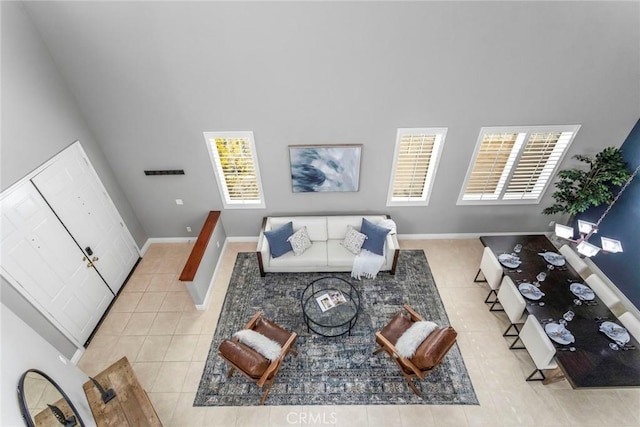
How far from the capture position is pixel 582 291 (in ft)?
13.7

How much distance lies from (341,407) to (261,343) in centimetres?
129

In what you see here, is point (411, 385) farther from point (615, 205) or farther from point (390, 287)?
point (615, 205)

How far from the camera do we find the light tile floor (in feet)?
12.3

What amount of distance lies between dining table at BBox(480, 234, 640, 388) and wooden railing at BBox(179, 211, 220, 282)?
4691 mm

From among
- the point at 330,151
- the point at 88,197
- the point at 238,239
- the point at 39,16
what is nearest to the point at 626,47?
the point at 330,151

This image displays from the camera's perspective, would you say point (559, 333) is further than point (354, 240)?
No

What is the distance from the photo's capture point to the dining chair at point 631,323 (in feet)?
12.1

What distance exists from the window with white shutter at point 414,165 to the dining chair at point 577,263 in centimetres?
220

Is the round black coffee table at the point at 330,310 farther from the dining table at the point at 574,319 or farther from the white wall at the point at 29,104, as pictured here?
the white wall at the point at 29,104

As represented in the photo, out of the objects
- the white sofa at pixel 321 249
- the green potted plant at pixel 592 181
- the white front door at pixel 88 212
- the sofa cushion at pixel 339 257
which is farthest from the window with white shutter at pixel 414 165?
the white front door at pixel 88 212

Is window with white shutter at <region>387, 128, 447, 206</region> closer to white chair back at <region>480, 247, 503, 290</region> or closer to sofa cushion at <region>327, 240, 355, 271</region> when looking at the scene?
sofa cushion at <region>327, 240, 355, 271</region>

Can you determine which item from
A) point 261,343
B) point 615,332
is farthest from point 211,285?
point 615,332

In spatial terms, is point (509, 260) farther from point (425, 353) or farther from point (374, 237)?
point (425, 353)

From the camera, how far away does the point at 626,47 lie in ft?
13.3
